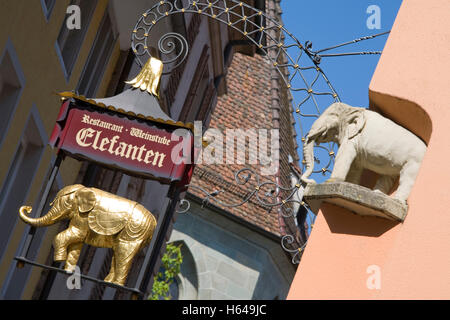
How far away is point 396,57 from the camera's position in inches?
247

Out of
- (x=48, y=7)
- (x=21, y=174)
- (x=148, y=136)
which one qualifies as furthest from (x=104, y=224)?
(x=21, y=174)

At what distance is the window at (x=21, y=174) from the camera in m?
11.1

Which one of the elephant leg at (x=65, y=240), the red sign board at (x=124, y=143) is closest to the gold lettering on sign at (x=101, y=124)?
the red sign board at (x=124, y=143)

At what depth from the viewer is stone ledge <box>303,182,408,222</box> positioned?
229 inches

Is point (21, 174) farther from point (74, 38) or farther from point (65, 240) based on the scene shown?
point (65, 240)

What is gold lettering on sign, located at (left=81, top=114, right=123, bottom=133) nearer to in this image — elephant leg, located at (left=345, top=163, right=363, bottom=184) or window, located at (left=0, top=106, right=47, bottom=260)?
window, located at (left=0, top=106, right=47, bottom=260)

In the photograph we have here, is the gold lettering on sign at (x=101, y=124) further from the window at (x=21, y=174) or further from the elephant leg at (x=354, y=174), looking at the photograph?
the elephant leg at (x=354, y=174)

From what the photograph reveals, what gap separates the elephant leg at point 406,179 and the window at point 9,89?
498 centimetres

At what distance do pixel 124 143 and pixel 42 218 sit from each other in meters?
0.95

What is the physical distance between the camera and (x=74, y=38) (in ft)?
39.6
